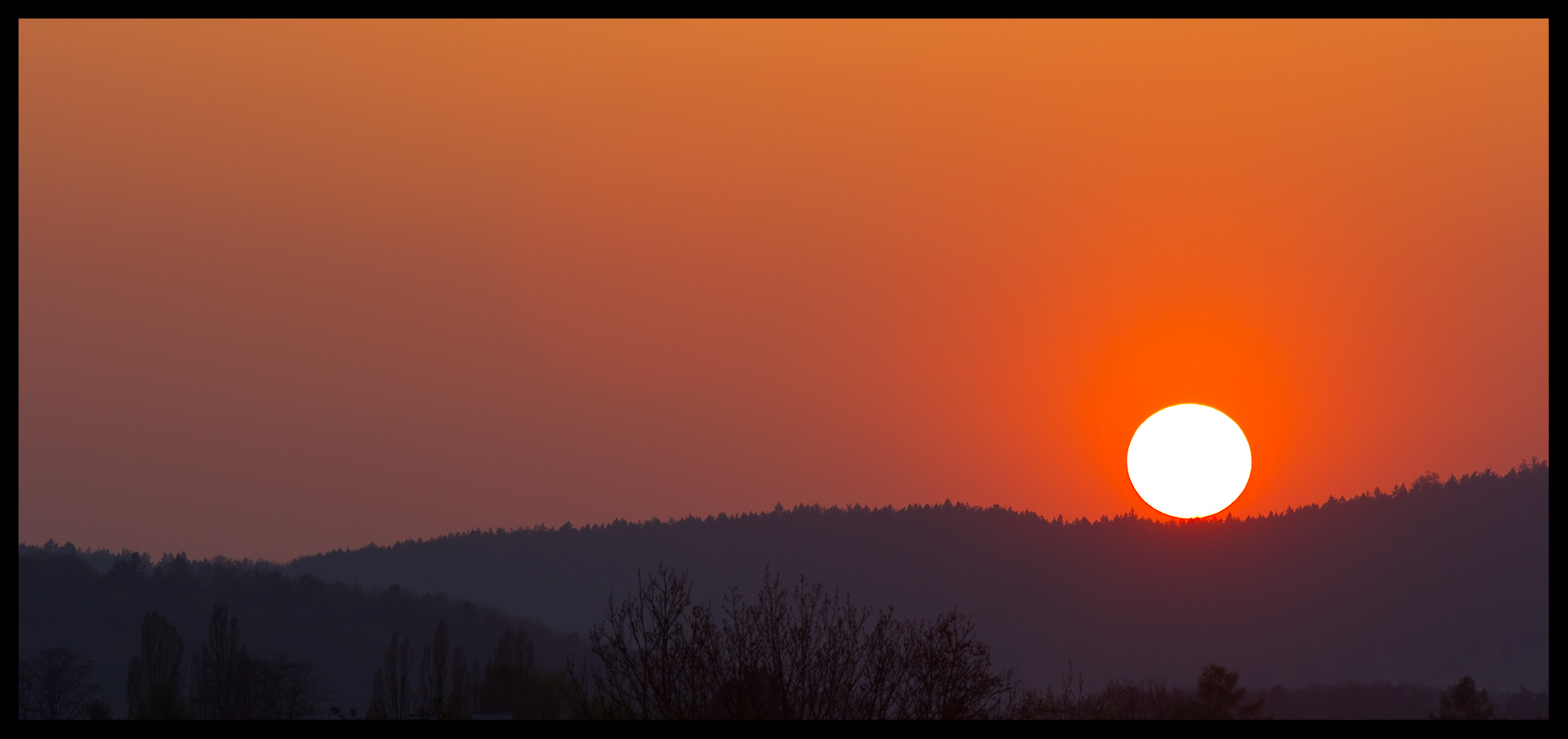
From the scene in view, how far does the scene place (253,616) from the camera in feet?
520

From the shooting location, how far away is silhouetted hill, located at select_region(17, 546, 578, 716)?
150 meters

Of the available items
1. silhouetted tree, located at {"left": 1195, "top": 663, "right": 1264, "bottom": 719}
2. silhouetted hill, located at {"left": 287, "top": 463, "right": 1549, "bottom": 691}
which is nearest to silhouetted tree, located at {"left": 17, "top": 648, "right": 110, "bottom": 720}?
silhouetted hill, located at {"left": 287, "top": 463, "right": 1549, "bottom": 691}

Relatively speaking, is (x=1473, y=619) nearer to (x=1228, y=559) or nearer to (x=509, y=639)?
(x=1228, y=559)

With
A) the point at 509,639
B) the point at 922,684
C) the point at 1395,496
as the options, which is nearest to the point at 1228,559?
the point at 1395,496

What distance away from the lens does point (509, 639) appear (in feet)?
406

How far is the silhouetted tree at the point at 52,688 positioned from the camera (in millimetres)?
105688

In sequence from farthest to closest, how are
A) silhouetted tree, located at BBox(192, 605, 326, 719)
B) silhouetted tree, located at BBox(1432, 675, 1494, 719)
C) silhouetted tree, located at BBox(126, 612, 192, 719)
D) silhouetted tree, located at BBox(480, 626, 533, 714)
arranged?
silhouetted tree, located at BBox(192, 605, 326, 719), silhouetted tree, located at BBox(126, 612, 192, 719), silhouetted tree, located at BBox(480, 626, 533, 714), silhouetted tree, located at BBox(1432, 675, 1494, 719)

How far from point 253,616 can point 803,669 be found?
152m

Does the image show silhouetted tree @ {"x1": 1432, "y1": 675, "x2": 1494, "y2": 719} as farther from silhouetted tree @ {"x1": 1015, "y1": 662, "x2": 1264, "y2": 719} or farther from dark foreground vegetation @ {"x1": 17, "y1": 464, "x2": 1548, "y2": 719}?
dark foreground vegetation @ {"x1": 17, "y1": 464, "x2": 1548, "y2": 719}

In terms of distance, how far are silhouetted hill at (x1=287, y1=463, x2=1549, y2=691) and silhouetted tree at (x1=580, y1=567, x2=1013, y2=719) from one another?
14534 centimetres

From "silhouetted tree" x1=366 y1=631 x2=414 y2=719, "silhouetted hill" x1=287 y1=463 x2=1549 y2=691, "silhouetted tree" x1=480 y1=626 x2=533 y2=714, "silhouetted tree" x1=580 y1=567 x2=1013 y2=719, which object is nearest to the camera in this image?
"silhouetted tree" x1=580 y1=567 x2=1013 y2=719

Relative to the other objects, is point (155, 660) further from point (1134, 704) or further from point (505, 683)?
point (1134, 704)

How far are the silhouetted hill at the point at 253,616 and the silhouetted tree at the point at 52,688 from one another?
28.1 meters

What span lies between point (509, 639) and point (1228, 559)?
306ft
